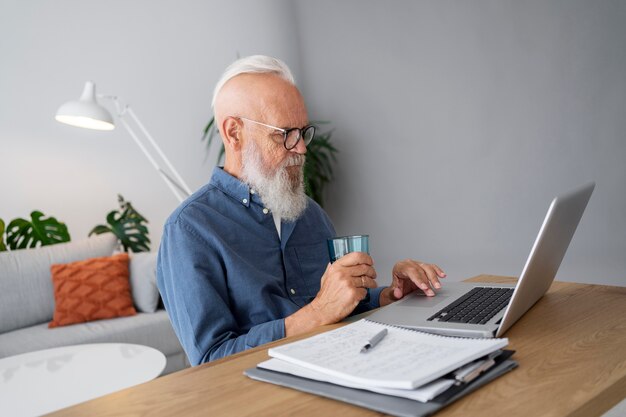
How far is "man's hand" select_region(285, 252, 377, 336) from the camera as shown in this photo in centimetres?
112

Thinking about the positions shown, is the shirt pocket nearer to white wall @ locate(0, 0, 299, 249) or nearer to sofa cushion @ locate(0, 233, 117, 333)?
sofa cushion @ locate(0, 233, 117, 333)

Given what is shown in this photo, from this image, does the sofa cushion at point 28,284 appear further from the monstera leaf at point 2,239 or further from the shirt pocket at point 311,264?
the shirt pocket at point 311,264

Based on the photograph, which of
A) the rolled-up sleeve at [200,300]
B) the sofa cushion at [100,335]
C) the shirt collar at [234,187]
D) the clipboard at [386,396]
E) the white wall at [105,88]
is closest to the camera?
the clipboard at [386,396]

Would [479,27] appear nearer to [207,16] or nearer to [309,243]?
[207,16]

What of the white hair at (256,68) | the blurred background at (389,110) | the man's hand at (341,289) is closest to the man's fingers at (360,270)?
the man's hand at (341,289)

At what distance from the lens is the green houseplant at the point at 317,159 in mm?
4723

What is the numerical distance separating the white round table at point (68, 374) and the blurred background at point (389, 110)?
1.82 m

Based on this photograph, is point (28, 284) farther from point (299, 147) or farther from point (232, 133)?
point (299, 147)

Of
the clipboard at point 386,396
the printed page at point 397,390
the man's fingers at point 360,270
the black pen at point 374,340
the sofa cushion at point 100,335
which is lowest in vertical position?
the sofa cushion at point 100,335

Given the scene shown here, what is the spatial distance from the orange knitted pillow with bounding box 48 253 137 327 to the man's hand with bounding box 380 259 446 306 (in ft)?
8.00

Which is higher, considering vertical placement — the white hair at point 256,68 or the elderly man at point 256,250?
the white hair at point 256,68

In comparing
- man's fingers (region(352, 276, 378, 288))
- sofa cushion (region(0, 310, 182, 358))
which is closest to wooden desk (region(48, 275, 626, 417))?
man's fingers (region(352, 276, 378, 288))

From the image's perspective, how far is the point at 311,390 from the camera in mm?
718

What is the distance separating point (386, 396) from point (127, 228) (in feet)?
12.2
